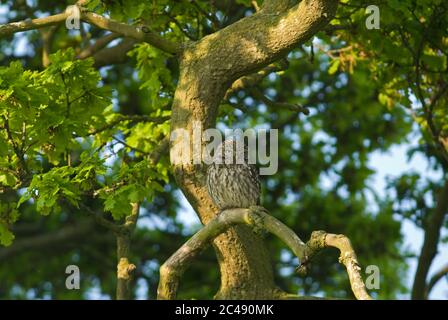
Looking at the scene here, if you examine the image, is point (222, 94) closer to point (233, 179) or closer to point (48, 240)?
point (233, 179)

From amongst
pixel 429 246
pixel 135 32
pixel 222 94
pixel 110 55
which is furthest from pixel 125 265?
pixel 429 246

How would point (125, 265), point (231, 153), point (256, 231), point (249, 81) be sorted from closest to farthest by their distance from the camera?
point (256, 231)
point (231, 153)
point (125, 265)
point (249, 81)

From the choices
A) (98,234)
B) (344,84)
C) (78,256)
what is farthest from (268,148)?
(78,256)

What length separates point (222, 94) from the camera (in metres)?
8.27

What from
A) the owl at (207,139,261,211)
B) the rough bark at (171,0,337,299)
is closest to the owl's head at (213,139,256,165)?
the owl at (207,139,261,211)

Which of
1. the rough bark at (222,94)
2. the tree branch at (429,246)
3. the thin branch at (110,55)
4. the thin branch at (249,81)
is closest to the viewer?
the rough bark at (222,94)

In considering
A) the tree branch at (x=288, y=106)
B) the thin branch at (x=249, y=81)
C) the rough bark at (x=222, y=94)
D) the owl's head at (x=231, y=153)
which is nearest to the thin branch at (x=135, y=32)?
the rough bark at (x=222, y=94)

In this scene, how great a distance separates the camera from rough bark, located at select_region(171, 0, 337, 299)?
8000 millimetres

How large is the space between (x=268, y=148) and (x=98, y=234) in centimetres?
517

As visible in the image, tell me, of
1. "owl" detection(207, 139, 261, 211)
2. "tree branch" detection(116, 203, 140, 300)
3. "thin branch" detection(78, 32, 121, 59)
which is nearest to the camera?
"owl" detection(207, 139, 261, 211)

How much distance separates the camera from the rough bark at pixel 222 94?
8.00 m

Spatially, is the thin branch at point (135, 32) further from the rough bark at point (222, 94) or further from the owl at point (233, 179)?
the owl at point (233, 179)

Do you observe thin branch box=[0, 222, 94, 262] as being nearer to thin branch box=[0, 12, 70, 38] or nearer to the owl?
thin branch box=[0, 12, 70, 38]

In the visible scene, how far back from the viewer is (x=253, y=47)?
801 cm
